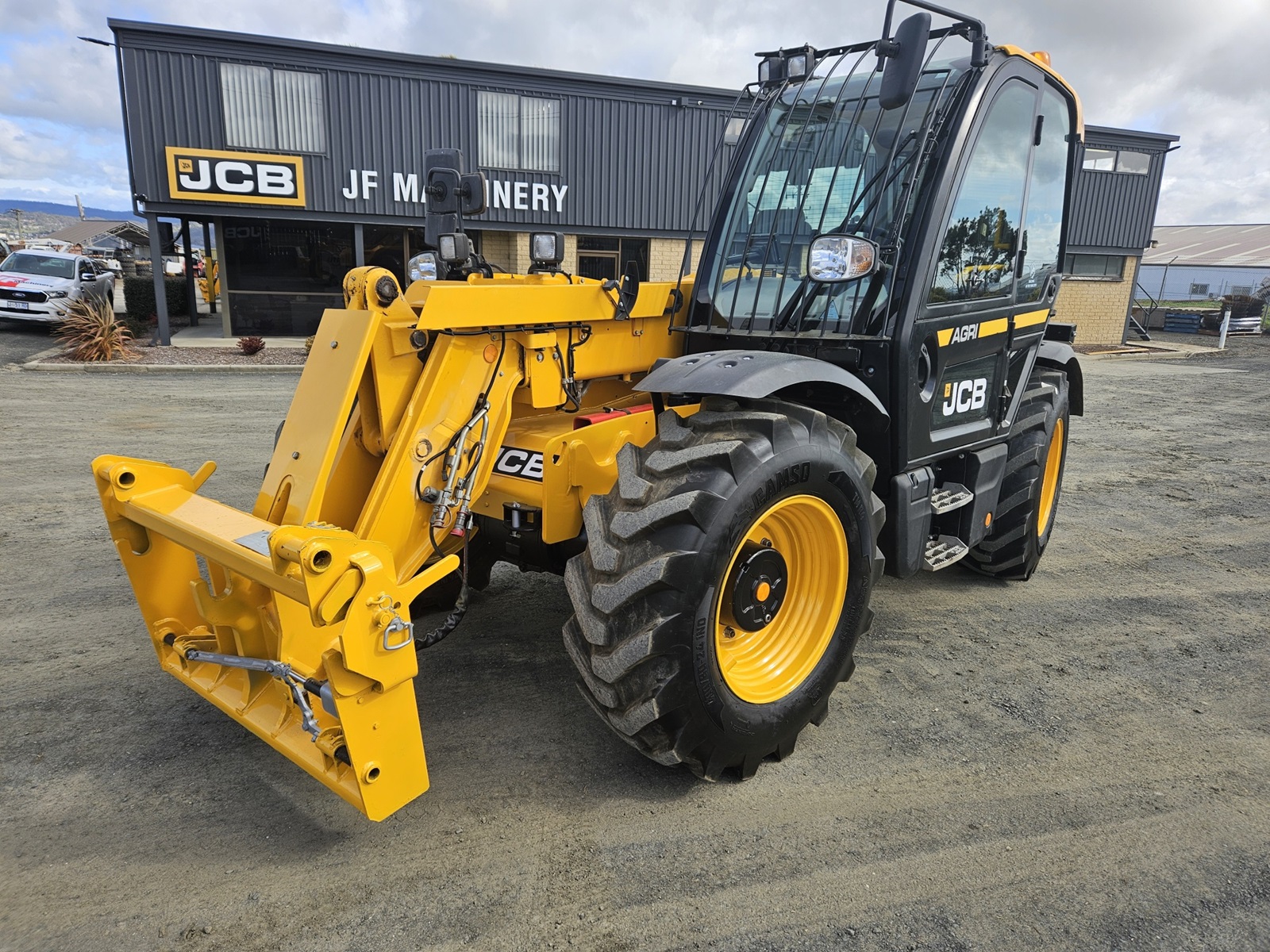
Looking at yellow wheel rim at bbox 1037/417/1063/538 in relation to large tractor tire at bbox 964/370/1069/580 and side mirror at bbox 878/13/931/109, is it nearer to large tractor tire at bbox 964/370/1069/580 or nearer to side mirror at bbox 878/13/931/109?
large tractor tire at bbox 964/370/1069/580

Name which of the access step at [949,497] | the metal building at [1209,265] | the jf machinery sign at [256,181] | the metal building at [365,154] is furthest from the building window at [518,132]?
the metal building at [1209,265]

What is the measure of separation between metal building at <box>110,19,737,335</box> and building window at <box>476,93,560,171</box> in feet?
0.11

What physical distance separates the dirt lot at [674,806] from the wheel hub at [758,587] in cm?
63

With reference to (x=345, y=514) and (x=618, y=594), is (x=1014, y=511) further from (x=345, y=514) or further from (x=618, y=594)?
(x=345, y=514)

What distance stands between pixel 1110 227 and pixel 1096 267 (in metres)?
1.07

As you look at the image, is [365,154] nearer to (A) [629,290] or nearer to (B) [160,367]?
(B) [160,367]

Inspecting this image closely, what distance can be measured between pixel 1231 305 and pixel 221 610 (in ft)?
111

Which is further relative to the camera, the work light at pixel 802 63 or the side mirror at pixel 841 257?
the work light at pixel 802 63

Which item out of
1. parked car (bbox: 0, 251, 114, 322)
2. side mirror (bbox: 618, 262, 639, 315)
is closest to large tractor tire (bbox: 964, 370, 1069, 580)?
side mirror (bbox: 618, 262, 639, 315)

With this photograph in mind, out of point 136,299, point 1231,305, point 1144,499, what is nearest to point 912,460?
point 1144,499

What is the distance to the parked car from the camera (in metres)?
16.9

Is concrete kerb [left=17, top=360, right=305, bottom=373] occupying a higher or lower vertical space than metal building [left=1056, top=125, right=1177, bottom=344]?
lower

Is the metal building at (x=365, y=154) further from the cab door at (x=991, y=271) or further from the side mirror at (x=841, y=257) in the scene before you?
the side mirror at (x=841, y=257)

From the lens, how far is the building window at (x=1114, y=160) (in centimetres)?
2228
